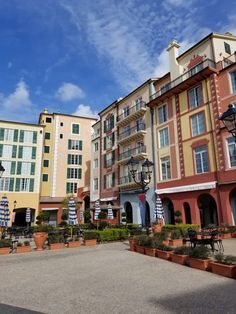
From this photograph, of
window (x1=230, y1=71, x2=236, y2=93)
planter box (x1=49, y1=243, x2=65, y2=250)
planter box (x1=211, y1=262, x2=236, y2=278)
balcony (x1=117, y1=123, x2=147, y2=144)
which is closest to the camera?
planter box (x1=211, y1=262, x2=236, y2=278)

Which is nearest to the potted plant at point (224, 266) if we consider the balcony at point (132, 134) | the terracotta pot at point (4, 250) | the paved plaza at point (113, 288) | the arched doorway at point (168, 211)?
the paved plaza at point (113, 288)

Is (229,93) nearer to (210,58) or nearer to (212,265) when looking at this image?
(210,58)

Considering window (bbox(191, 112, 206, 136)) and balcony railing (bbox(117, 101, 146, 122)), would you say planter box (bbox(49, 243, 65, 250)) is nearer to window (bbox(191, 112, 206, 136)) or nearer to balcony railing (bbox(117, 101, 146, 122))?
window (bbox(191, 112, 206, 136))

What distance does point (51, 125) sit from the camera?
1841 inches

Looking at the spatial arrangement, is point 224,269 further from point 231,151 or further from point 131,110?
point 131,110

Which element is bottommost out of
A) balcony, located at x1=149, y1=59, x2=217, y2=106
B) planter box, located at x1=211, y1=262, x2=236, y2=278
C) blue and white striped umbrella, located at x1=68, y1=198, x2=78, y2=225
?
planter box, located at x1=211, y1=262, x2=236, y2=278

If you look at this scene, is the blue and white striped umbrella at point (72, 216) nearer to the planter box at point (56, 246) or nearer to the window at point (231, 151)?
the planter box at point (56, 246)

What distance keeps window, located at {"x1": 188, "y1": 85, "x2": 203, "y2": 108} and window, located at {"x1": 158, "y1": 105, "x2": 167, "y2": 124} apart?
11.7ft

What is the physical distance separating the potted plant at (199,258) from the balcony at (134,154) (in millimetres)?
21025

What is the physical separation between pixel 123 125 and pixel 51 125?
56.1ft

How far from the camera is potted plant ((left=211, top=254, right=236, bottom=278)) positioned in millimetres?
7495

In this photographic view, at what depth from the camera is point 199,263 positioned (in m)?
8.66

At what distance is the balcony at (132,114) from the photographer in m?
31.3

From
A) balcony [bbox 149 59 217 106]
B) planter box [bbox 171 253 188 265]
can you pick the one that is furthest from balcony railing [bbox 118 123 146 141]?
planter box [bbox 171 253 188 265]
